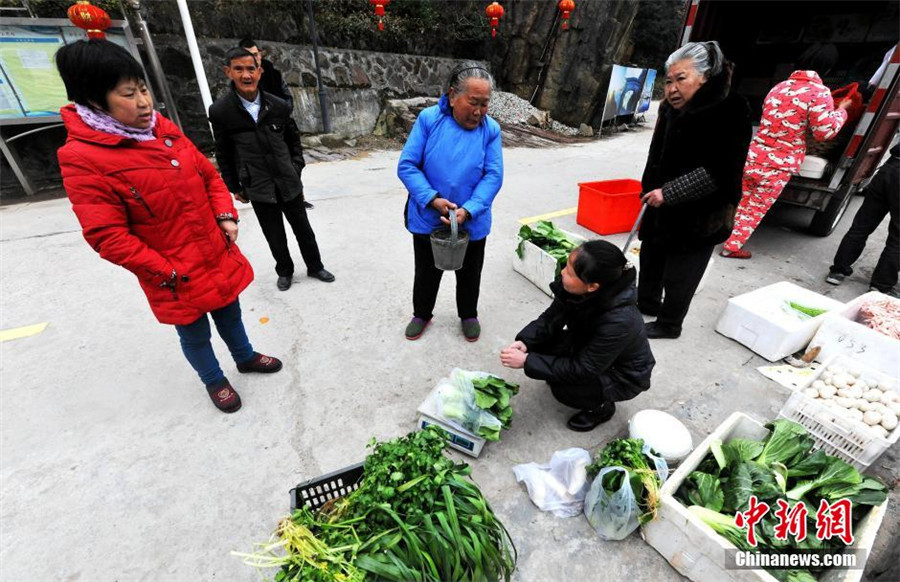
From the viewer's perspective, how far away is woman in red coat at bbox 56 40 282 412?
1533 millimetres

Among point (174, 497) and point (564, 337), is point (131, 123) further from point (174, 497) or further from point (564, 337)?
point (564, 337)

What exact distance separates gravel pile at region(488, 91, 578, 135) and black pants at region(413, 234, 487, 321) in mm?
11324

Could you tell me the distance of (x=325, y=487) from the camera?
1604 mm

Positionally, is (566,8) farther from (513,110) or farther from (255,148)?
(255,148)

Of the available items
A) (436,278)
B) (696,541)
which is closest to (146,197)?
(436,278)

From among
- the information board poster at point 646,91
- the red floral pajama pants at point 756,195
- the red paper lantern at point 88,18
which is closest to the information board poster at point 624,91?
the information board poster at point 646,91

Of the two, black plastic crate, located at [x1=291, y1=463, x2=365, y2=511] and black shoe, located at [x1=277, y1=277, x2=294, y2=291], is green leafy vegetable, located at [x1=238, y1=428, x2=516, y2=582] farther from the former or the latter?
black shoe, located at [x1=277, y1=277, x2=294, y2=291]

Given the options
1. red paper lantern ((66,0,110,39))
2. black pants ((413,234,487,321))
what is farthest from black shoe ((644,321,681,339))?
red paper lantern ((66,0,110,39))

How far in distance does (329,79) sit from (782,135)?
363 inches

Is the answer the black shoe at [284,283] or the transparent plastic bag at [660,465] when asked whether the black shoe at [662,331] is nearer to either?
the transparent plastic bag at [660,465]

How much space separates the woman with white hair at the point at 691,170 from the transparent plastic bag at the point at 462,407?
1771 millimetres

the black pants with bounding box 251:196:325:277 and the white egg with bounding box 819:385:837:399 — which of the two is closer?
the white egg with bounding box 819:385:837:399

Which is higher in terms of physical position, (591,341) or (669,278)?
(591,341)

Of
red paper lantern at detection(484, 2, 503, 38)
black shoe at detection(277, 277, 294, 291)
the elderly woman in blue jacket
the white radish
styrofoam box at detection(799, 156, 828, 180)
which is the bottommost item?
black shoe at detection(277, 277, 294, 291)
